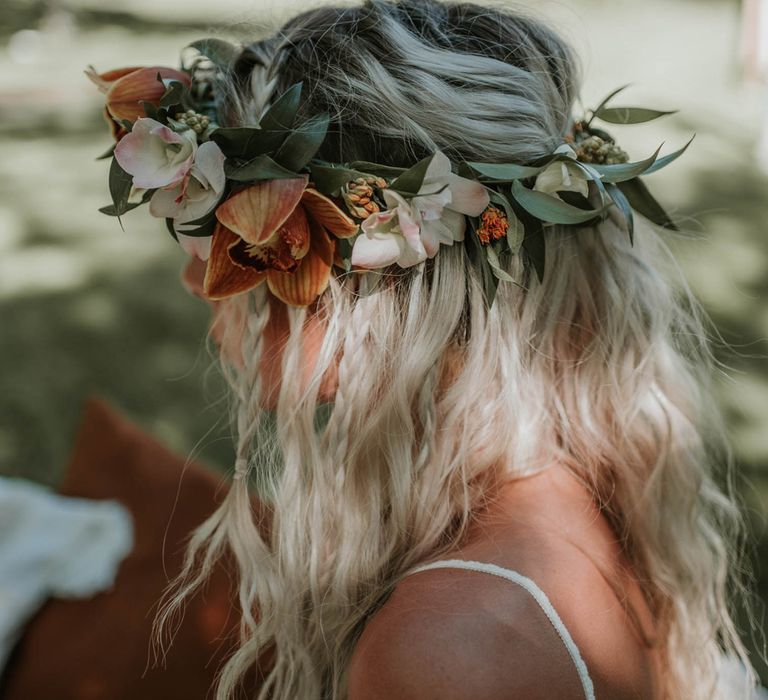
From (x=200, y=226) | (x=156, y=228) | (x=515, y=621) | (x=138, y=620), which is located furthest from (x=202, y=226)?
(x=156, y=228)

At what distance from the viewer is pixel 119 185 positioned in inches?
50.1

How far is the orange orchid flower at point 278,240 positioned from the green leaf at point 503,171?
0.20m

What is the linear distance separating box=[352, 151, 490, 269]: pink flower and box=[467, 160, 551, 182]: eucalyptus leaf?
2 centimetres

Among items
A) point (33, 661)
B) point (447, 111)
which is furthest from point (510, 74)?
A: point (33, 661)

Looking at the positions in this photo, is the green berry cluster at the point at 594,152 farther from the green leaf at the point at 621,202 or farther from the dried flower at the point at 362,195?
the dried flower at the point at 362,195

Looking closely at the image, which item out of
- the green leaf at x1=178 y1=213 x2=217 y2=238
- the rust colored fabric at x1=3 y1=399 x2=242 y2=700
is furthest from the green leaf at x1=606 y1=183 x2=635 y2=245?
the rust colored fabric at x1=3 y1=399 x2=242 y2=700

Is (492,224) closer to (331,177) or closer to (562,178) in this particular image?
(562,178)

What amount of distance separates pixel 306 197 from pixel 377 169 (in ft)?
0.37

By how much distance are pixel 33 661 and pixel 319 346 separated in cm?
113

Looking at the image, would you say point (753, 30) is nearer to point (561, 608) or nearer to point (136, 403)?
point (136, 403)

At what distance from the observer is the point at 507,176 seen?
4.15 feet

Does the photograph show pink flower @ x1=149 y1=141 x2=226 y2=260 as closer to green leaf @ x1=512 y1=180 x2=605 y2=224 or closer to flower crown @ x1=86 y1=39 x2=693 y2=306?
flower crown @ x1=86 y1=39 x2=693 y2=306

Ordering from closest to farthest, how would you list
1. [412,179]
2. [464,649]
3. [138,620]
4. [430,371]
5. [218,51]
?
[464,649]
[412,179]
[430,371]
[218,51]
[138,620]

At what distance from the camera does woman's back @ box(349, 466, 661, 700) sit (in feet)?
3.66
